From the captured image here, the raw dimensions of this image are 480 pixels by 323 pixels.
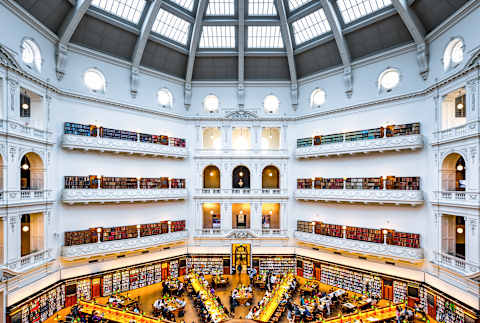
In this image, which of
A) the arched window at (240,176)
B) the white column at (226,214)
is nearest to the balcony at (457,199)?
the white column at (226,214)

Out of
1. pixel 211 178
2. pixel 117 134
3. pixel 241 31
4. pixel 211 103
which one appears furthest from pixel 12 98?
pixel 211 178

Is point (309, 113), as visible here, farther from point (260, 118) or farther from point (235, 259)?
point (235, 259)

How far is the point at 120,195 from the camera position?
19906 millimetres

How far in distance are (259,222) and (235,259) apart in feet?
11.3

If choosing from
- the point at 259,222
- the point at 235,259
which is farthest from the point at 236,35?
the point at 235,259

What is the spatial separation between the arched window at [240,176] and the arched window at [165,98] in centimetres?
796

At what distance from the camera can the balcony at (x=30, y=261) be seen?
14.0 meters

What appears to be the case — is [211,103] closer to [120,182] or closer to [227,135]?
[227,135]

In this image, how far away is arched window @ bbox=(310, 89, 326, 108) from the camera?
2298 cm

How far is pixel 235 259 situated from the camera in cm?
2311

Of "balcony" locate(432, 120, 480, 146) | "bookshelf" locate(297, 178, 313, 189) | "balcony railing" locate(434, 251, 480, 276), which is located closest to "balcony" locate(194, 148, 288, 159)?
"bookshelf" locate(297, 178, 313, 189)

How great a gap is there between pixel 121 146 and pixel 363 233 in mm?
17589

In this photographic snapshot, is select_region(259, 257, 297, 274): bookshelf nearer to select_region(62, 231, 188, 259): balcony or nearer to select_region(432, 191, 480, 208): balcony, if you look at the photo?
select_region(62, 231, 188, 259): balcony

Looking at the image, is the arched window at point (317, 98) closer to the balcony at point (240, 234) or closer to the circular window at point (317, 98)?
the circular window at point (317, 98)
